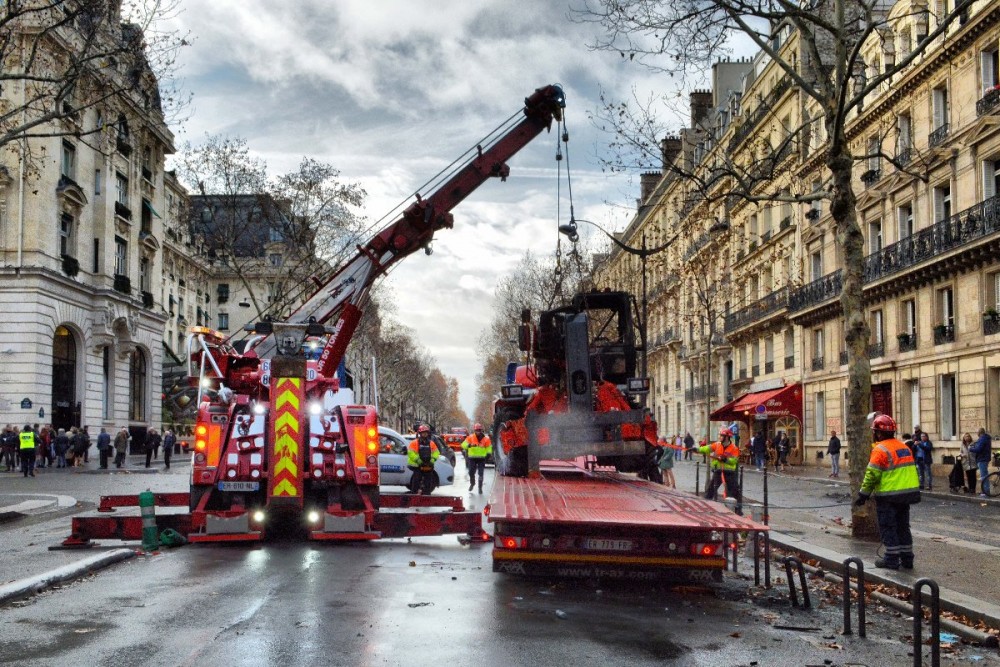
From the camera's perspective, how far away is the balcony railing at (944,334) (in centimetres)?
3086

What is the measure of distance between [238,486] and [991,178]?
25.2m

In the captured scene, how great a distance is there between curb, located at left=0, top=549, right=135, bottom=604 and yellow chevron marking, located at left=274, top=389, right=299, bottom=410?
2.25 metres

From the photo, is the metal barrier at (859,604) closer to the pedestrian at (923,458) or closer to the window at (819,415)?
the pedestrian at (923,458)

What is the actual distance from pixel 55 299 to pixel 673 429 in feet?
150

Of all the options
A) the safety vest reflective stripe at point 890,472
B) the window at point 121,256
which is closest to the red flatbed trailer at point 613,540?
the safety vest reflective stripe at point 890,472

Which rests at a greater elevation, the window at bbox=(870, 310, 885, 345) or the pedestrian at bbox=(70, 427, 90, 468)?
the window at bbox=(870, 310, 885, 345)

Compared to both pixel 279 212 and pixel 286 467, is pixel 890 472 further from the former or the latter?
pixel 279 212

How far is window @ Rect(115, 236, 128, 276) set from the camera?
4381 cm

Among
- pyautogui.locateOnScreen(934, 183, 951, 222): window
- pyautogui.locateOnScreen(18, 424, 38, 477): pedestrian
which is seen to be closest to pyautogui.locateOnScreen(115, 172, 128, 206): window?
pyautogui.locateOnScreen(18, 424, 38, 477): pedestrian

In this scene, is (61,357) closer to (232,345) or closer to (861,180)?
(232,345)

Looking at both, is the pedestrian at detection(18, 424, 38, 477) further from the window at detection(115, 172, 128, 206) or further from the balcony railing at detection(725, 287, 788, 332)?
the balcony railing at detection(725, 287, 788, 332)

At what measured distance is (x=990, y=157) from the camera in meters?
28.9

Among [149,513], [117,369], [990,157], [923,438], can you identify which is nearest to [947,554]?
[149,513]

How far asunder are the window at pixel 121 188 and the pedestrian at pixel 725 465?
33.4 meters
